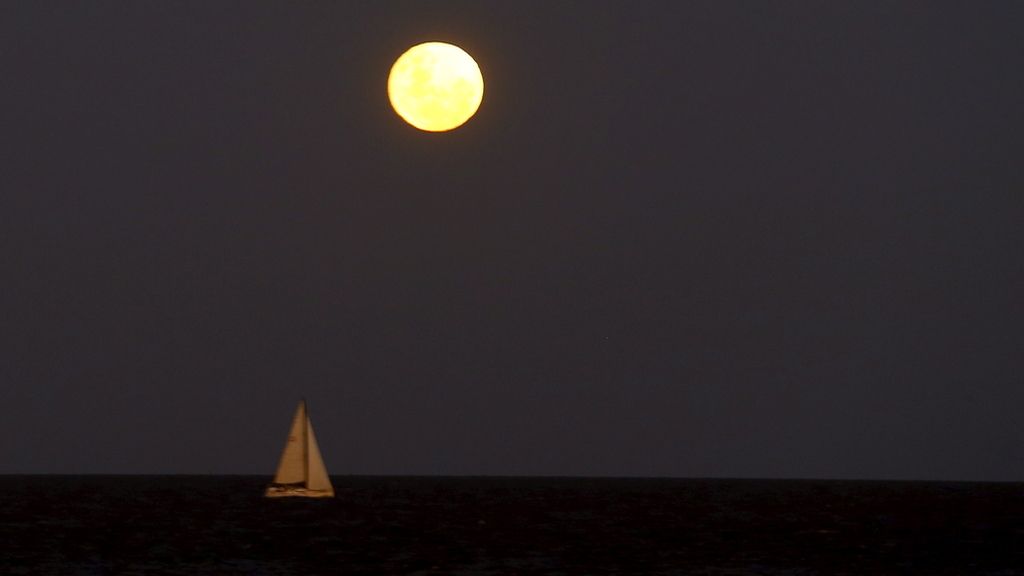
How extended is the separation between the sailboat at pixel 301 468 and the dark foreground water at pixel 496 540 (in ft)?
6.36

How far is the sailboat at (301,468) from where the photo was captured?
8756cm

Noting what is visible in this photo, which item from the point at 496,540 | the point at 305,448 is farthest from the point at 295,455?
the point at 496,540

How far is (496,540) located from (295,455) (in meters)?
20.9

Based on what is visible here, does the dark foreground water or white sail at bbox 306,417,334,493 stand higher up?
white sail at bbox 306,417,334,493

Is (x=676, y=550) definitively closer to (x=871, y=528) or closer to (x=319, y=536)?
(x=319, y=536)

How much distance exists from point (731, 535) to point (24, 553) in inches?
1424

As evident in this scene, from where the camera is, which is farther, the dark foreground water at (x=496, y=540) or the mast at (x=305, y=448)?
the mast at (x=305, y=448)

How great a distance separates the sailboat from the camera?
287 feet

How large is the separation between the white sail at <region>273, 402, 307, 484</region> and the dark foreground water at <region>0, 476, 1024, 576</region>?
2666 millimetres

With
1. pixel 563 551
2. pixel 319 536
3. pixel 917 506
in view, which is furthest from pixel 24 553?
pixel 917 506

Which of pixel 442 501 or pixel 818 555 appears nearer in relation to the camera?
pixel 818 555

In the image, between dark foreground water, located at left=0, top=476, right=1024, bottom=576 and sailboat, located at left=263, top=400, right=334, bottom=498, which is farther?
sailboat, located at left=263, top=400, right=334, bottom=498

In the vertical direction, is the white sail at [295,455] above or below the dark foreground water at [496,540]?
above

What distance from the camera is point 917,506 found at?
136 metres
